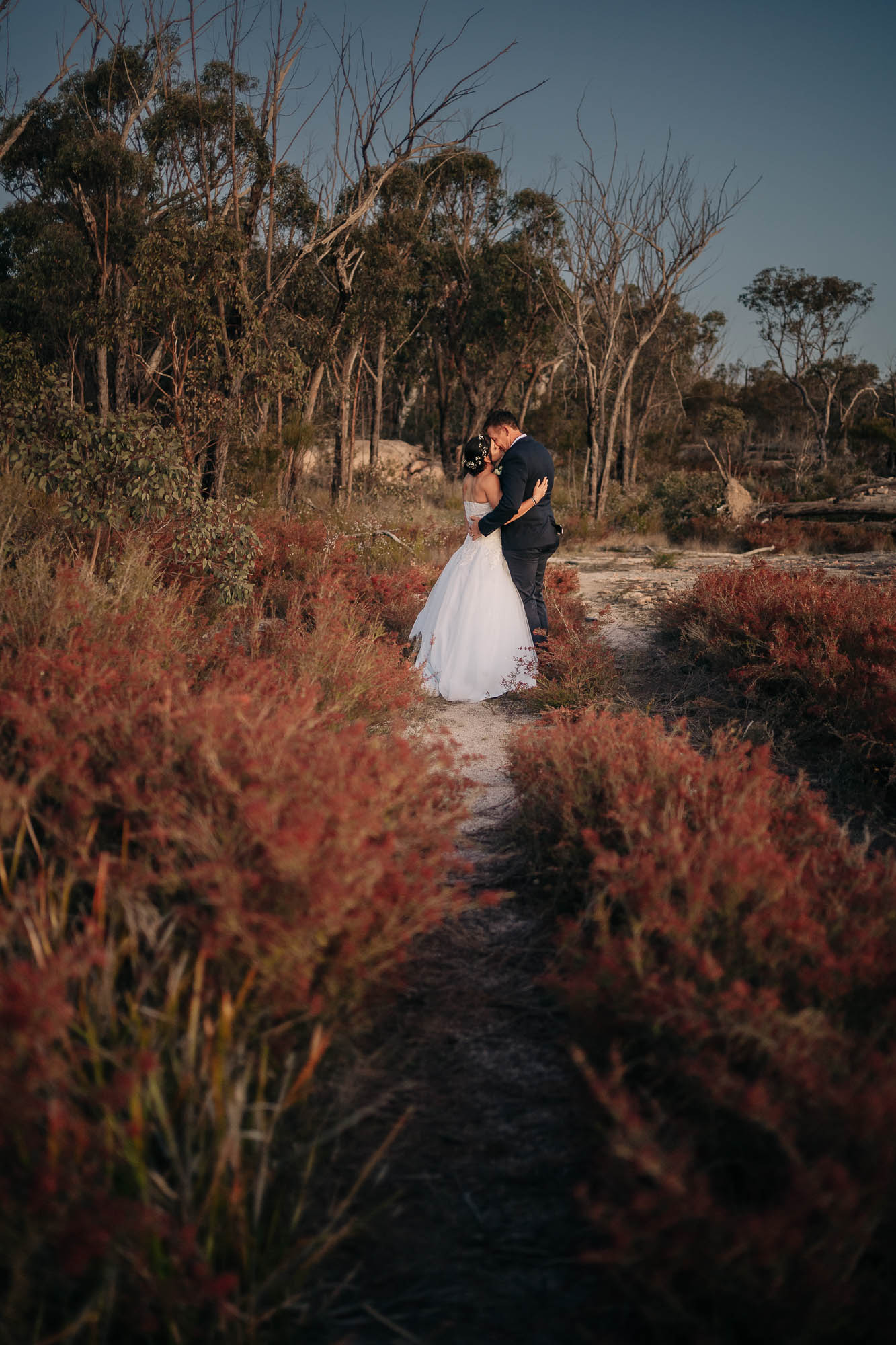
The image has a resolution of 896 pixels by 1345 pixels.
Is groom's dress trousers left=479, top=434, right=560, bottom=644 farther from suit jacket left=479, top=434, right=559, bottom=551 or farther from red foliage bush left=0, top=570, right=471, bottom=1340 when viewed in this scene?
red foliage bush left=0, top=570, right=471, bottom=1340

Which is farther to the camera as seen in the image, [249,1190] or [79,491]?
[79,491]

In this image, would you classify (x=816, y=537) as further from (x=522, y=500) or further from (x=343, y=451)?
(x=522, y=500)

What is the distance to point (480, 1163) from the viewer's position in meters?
1.93

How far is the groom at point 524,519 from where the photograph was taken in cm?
586

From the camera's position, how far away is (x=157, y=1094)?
5.03ft

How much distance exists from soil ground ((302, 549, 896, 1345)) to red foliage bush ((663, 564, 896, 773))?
266cm

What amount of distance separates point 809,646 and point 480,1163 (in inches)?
189

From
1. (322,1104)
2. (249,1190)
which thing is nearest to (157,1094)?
(249,1190)

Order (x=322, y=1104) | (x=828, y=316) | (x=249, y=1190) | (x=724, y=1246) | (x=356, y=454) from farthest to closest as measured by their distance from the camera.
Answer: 1. (x=828, y=316)
2. (x=356, y=454)
3. (x=322, y=1104)
4. (x=249, y=1190)
5. (x=724, y=1246)

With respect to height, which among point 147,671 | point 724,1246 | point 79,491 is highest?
point 79,491

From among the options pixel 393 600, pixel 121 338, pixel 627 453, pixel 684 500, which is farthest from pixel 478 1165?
pixel 627 453

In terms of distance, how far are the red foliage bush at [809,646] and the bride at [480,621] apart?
156cm

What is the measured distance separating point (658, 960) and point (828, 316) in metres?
39.5

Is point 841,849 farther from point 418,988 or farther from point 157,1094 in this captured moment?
point 157,1094
